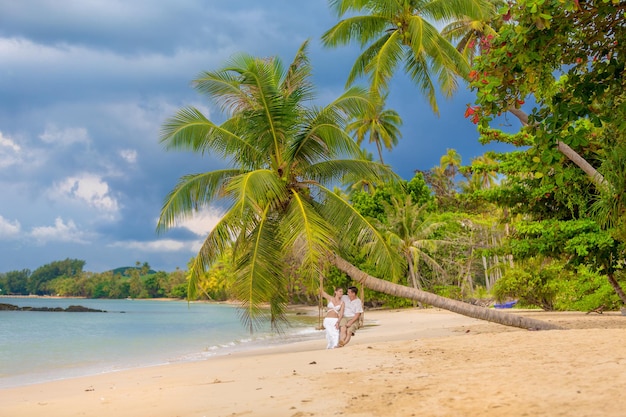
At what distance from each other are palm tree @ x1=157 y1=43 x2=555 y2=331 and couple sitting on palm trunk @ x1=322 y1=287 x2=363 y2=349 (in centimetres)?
114

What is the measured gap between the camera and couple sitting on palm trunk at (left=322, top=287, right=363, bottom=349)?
1114 centimetres

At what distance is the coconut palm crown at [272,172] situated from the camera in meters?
12.5

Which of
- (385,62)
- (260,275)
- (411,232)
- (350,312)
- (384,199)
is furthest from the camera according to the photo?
(384,199)

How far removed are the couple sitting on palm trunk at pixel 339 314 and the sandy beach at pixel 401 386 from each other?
1366 millimetres

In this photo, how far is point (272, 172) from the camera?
12500mm

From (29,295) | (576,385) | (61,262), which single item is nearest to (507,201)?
(576,385)

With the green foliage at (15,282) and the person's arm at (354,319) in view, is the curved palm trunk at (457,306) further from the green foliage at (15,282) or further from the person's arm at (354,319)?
the green foliage at (15,282)

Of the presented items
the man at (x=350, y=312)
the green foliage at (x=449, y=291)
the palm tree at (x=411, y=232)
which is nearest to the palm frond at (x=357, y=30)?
the man at (x=350, y=312)

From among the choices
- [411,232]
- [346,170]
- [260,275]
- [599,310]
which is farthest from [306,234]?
[411,232]

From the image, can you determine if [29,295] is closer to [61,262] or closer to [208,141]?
[61,262]

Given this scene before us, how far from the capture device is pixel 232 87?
13.5m

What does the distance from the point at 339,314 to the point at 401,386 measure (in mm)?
5301

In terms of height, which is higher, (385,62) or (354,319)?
(385,62)

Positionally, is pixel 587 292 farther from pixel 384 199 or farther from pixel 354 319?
pixel 384 199
